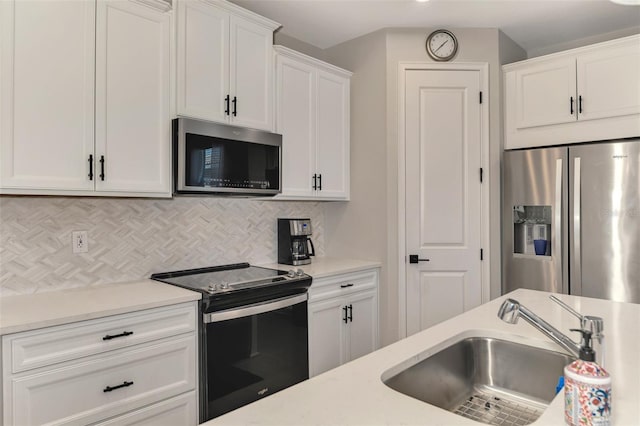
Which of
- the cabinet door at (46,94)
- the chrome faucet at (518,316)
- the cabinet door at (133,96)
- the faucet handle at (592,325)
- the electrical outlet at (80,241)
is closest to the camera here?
the faucet handle at (592,325)

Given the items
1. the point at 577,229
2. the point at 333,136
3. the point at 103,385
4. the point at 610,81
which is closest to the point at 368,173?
the point at 333,136

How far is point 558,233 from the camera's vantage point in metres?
2.88

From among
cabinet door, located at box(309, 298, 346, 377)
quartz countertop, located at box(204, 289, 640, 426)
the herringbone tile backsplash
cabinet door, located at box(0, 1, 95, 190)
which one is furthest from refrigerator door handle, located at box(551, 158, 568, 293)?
cabinet door, located at box(0, 1, 95, 190)

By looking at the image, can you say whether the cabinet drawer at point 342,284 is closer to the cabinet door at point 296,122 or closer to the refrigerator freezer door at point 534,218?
the cabinet door at point 296,122

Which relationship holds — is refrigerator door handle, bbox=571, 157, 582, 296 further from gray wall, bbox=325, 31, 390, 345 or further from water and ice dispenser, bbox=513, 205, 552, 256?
gray wall, bbox=325, 31, 390, 345

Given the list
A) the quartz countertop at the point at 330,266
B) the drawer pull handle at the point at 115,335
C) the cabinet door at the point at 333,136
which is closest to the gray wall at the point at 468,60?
the quartz countertop at the point at 330,266

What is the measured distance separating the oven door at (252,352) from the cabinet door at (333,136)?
1065 mm

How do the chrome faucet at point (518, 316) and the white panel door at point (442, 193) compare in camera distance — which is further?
the white panel door at point (442, 193)

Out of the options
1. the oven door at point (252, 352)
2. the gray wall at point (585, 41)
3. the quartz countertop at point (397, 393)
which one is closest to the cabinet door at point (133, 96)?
the oven door at point (252, 352)

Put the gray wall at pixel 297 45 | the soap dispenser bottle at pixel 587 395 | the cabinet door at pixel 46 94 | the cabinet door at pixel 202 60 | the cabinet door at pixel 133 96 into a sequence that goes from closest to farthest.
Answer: the soap dispenser bottle at pixel 587 395
the cabinet door at pixel 46 94
the cabinet door at pixel 133 96
the cabinet door at pixel 202 60
the gray wall at pixel 297 45

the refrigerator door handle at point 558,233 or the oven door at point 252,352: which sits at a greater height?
the refrigerator door handle at point 558,233

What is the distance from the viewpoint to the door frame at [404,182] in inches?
126

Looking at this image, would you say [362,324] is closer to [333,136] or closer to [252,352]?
[252,352]

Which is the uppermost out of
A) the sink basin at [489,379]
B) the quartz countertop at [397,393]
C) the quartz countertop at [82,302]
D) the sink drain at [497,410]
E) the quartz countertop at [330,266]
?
the quartz countertop at [330,266]
